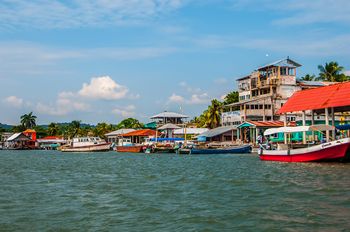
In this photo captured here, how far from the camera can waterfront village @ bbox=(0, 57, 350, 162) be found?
3769cm

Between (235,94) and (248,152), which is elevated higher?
(235,94)

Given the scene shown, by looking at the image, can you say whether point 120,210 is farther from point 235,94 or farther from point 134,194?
point 235,94

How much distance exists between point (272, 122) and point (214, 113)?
832 inches

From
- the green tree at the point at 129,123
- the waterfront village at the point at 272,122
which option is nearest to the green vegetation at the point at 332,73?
the waterfront village at the point at 272,122

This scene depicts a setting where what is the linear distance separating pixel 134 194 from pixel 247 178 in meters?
8.46

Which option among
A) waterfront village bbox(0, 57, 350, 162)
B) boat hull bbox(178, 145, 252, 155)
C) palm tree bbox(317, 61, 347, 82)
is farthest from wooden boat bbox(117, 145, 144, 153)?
palm tree bbox(317, 61, 347, 82)

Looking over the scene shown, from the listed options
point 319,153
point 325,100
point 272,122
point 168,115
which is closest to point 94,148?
point 168,115

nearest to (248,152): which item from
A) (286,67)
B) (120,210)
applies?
(286,67)

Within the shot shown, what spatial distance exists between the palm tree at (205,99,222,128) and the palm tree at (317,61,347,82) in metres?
20.8

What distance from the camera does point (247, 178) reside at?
84.2 feet

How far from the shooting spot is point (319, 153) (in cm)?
3441

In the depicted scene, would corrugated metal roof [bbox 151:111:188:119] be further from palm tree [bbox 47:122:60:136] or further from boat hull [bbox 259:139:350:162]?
palm tree [bbox 47:122:60:136]

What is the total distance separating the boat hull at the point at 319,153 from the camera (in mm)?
33188

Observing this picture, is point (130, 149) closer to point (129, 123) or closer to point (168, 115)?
point (168, 115)
